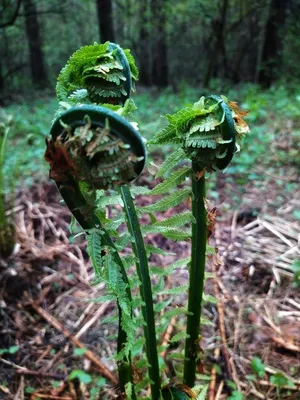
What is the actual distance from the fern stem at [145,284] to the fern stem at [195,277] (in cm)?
9

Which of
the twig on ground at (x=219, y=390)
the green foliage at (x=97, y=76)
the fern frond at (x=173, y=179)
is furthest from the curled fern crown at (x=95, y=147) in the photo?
the twig on ground at (x=219, y=390)

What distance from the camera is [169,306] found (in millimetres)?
1913

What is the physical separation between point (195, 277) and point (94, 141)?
495 mm

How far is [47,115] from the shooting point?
6266mm

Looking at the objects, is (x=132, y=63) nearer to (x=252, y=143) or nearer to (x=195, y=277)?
(x=195, y=277)

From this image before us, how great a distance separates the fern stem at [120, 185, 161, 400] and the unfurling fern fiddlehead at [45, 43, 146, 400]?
0.08 metres

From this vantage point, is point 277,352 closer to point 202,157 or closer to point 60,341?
point 60,341

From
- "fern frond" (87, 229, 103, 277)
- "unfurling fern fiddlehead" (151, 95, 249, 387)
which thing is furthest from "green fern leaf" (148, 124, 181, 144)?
"fern frond" (87, 229, 103, 277)

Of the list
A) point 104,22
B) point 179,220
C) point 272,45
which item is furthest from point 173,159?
point 272,45

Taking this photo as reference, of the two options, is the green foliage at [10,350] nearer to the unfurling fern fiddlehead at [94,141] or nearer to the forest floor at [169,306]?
the forest floor at [169,306]

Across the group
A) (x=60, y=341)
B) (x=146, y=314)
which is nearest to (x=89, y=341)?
(x=60, y=341)

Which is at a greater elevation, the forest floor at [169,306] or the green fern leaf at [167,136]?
the green fern leaf at [167,136]

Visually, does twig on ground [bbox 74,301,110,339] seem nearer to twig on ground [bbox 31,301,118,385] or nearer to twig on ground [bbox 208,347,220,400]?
twig on ground [bbox 31,301,118,385]

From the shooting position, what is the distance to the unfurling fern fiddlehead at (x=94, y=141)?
636 mm
